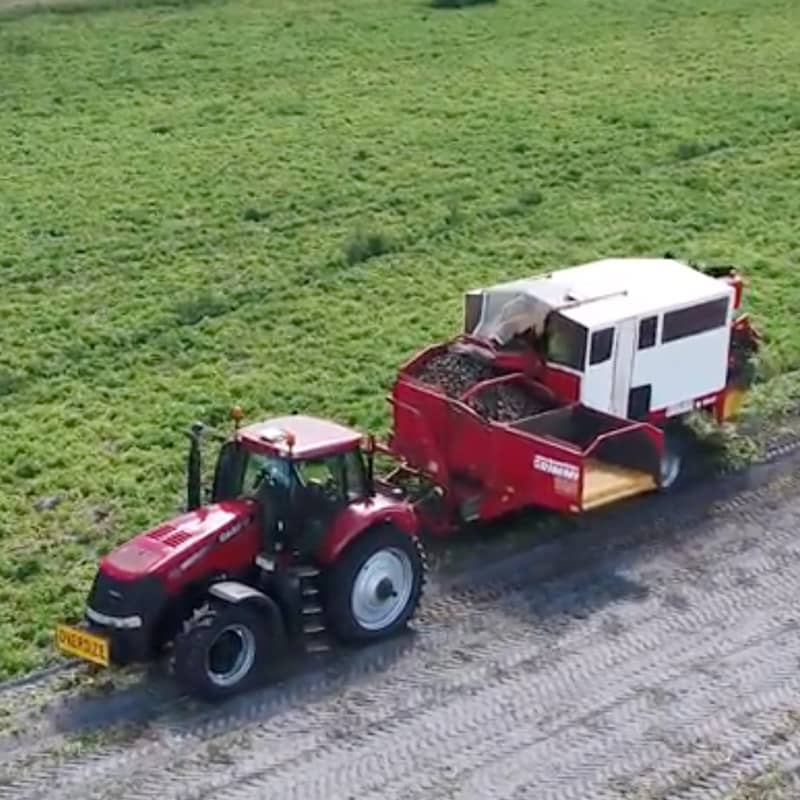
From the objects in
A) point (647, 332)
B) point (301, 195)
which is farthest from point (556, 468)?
point (301, 195)

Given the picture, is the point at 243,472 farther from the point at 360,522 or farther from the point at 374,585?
the point at 374,585

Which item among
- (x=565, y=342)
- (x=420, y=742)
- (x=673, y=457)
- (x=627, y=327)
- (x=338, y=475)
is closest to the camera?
(x=420, y=742)

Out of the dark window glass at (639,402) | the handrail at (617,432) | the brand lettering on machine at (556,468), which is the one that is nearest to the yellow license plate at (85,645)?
the brand lettering on machine at (556,468)

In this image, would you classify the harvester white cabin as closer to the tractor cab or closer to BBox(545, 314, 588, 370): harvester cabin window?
BBox(545, 314, 588, 370): harvester cabin window

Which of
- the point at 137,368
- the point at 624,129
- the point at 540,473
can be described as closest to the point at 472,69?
the point at 624,129

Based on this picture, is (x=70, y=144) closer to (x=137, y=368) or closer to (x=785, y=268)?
(x=137, y=368)

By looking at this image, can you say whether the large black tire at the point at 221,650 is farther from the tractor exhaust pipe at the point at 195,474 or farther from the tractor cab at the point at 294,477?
the tractor exhaust pipe at the point at 195,474

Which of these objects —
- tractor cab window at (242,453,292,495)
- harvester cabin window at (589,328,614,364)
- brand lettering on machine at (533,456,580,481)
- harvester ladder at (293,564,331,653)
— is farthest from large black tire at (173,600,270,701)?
harvester cabin window at (589,328,614,364)
